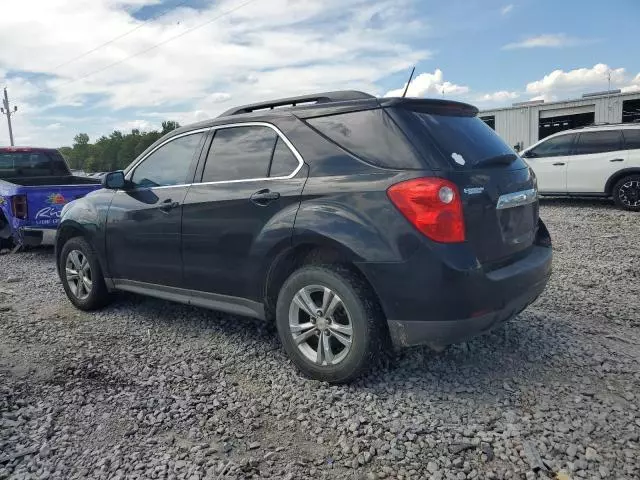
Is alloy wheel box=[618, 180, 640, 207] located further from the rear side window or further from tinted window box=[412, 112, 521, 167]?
the rear side window

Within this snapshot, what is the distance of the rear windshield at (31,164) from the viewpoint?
955 cm

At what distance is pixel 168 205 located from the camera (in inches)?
162

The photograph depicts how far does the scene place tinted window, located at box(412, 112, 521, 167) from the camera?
310 centimetres

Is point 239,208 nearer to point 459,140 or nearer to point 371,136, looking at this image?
point 371,136

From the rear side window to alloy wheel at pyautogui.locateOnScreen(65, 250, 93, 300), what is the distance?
9.56ft

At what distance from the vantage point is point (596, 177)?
1085cm

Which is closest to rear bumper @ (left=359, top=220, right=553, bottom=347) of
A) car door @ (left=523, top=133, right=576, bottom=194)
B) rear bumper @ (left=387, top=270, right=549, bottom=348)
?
rear bumper @ (left=387, top=270, right=549, bottom=348)

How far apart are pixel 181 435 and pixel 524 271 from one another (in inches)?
85.9

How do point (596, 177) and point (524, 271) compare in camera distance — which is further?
point (596, 177)

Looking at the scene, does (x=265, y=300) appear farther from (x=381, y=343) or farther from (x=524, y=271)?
(x=524, y=271)

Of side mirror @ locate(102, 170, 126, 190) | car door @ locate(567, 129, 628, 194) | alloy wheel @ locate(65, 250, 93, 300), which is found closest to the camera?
side mirror @ locate(102, 170, 126, 190)

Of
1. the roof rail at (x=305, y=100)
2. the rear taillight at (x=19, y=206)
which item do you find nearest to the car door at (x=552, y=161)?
the roof rail at (x=305, y=100)

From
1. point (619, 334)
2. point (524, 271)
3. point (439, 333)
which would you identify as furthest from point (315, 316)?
point (619, 334)

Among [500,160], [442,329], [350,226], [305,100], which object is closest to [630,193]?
[500,160]
